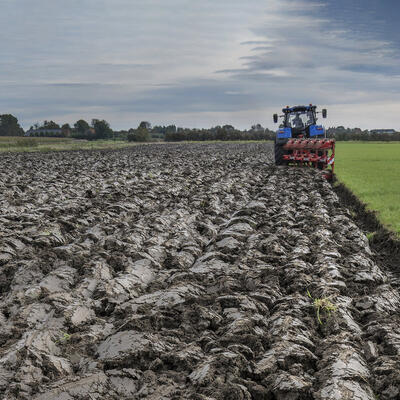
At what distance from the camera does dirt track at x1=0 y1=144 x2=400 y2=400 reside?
11.0ft

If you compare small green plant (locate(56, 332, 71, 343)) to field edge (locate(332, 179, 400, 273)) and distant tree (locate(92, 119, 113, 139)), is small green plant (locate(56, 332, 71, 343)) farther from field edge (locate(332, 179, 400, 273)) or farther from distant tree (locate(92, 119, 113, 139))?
distant tree (locate(92, 119, 113, 139))

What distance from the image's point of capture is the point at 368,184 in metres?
15.5

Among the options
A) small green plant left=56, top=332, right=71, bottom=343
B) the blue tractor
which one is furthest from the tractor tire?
small green plant left=56, top=332, right=71, bottom=343

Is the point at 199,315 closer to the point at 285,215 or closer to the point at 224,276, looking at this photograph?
the point at 224,276

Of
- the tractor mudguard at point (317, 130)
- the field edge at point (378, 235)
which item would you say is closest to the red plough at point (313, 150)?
the tractor mudguard at point (317, 130)

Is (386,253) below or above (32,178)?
below

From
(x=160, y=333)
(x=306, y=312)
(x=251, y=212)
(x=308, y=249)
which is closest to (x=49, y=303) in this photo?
(x=160, y=333)


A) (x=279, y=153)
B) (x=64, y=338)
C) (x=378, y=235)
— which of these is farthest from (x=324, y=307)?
(x=279, y=153)

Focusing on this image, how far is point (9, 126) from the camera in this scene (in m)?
124

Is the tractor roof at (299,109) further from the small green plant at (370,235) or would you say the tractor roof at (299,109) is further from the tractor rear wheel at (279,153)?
A: the small green plant at (370,235)

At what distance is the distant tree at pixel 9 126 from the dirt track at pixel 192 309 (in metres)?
126

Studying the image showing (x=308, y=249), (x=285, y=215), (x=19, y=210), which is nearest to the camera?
(x=308, y=249)

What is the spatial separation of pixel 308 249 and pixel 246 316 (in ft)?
8.86

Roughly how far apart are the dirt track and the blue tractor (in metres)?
9.84
